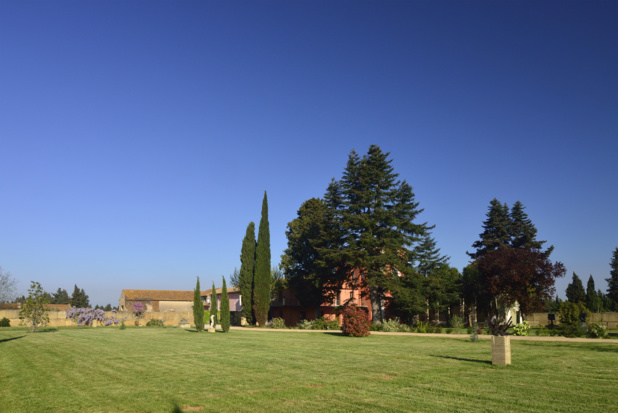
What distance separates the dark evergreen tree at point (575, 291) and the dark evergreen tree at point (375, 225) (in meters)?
35.0

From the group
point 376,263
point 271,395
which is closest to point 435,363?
point 271,395

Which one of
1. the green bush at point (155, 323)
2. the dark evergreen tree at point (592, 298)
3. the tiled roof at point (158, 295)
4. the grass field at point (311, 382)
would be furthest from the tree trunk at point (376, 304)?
the tiled roof at point (158, 295)

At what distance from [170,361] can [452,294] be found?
30.0m

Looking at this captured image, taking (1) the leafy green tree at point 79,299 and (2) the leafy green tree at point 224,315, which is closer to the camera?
(2) the leafy green tree at point 224,315

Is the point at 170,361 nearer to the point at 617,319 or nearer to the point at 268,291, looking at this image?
the point at 268,291

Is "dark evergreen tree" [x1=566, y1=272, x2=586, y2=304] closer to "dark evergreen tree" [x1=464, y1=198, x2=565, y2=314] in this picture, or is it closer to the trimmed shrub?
"dark evergreen tree" [x1=464, y1=198, x2=565, y2=314]

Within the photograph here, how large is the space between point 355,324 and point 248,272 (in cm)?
2246

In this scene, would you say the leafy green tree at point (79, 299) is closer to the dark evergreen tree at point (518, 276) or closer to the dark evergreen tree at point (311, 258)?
the dark evergreen tree at point (311, 258)

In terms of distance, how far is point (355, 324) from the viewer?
27312 mm

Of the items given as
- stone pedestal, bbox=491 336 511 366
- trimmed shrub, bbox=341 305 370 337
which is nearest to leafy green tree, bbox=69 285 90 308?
trimmed shrub, bbox=341 305 370 337

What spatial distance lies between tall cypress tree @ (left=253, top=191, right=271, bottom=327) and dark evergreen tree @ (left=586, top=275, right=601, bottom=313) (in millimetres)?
41129

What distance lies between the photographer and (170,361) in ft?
48.8

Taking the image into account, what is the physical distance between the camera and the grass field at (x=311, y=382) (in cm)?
820

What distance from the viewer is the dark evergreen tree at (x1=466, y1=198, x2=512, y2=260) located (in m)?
52.2
